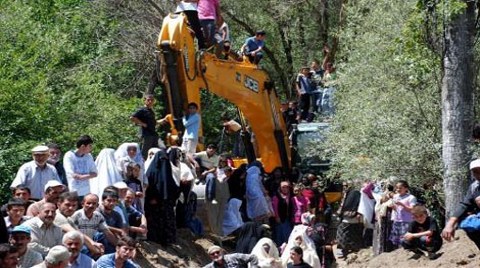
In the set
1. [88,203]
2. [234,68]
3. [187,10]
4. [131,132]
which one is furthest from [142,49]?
[88,203]

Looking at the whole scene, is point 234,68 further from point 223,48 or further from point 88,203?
point 88,203

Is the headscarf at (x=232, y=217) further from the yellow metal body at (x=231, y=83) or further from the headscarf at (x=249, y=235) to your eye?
the yellow metal body at (x=231, y=83)

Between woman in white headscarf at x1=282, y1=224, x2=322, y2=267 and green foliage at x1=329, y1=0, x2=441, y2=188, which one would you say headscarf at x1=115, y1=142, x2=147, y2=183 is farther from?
green foliage at x1=329, y1=0, x2=441, y2=188

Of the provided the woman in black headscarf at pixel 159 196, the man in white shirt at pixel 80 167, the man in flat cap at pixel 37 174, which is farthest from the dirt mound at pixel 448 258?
the man in flat cap at pixel 37 174

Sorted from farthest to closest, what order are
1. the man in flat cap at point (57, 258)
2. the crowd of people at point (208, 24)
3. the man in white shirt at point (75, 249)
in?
the crowd of people at point (208, 24) → the man in white shirt at point (75, 249) → the man in flat cap at point (57, 258)

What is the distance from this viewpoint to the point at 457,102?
20.1 meters

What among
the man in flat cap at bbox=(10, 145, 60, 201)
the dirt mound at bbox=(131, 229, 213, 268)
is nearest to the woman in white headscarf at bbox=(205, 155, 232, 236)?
the dirt mound at bbox=(131, 229, 213, 268)

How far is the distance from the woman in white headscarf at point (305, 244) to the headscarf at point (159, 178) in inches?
93.0

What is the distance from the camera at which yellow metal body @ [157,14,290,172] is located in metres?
23.6

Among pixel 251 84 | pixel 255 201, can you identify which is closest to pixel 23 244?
pixel 255 201

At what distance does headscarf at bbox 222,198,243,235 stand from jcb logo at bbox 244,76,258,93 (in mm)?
3670

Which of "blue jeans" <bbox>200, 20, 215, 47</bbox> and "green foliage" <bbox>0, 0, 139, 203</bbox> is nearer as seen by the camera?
"green foliage" <bbox>0, 0, 139, 203</bbox>

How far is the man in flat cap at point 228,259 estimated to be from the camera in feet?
57.1

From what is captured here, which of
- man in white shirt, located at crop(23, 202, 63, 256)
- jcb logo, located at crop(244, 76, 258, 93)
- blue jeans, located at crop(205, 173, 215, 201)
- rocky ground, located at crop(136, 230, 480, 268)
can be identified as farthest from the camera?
jcb logo, located at crop(244, 76, 258, 93)
